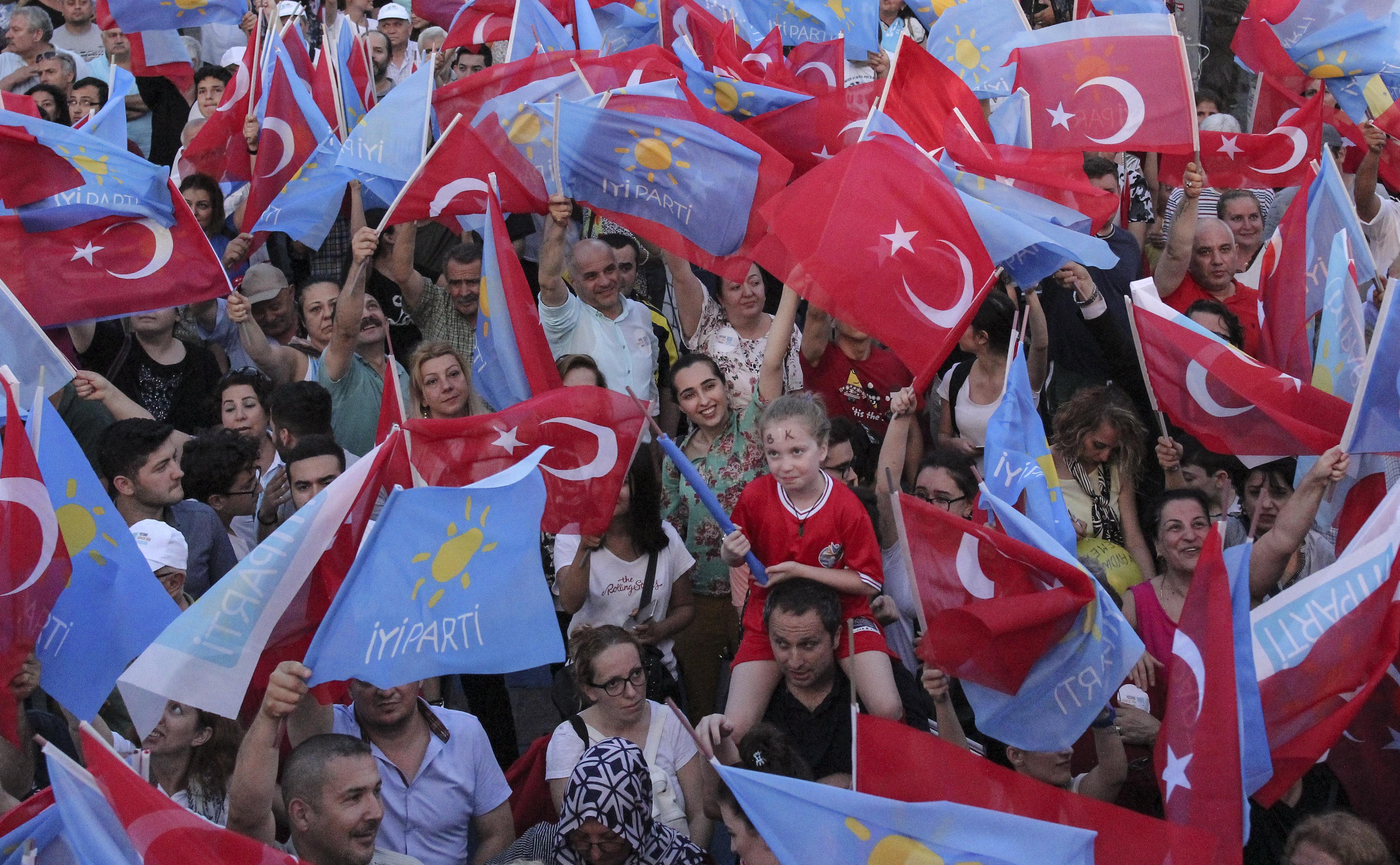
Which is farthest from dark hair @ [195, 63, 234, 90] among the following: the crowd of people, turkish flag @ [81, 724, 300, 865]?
turkish flag @ [81, 724, 300, 865]

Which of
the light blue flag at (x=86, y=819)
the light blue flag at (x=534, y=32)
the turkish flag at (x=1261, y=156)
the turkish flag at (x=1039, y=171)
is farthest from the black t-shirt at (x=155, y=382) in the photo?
the turkish flag at (x=1261, y=156)

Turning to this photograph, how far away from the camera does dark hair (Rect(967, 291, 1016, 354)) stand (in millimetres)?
6641

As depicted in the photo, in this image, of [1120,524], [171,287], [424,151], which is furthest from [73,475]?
[1120,524]

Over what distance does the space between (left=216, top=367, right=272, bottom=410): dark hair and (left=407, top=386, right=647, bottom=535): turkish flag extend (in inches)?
54.9

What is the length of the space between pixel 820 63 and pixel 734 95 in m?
1.12

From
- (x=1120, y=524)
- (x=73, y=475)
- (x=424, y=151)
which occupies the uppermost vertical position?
(x=73, y=475)

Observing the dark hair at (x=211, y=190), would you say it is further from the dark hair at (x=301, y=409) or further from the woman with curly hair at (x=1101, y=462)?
the woman with curly hair at (x=1101, y=462)

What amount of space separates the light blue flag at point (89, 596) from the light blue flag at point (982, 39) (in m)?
5.39

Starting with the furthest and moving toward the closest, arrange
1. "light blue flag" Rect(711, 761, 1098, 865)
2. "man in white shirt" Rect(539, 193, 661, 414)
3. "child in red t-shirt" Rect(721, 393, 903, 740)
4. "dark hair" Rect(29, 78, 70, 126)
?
"dark hair" Rect(29, 78, 70, 126)
"man in white shirt" Rect(539, 193, 661, 414)
"child in red t-shirt" Rect(721, 393, 903, 740)
"light blue flag" Rect(711, 761, 1098, 865)

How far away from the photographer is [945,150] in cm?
679

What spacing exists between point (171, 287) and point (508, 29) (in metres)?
3.26

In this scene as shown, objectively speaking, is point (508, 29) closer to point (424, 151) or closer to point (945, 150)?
point (424, 151)

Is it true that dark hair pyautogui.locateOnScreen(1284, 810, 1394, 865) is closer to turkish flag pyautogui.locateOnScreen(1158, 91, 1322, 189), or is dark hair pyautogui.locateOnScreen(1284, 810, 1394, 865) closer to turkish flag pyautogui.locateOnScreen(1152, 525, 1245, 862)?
turkish flag pyautogui.locateOnScreen(1152, 525, 1245, 862)

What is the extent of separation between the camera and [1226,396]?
571 cm
